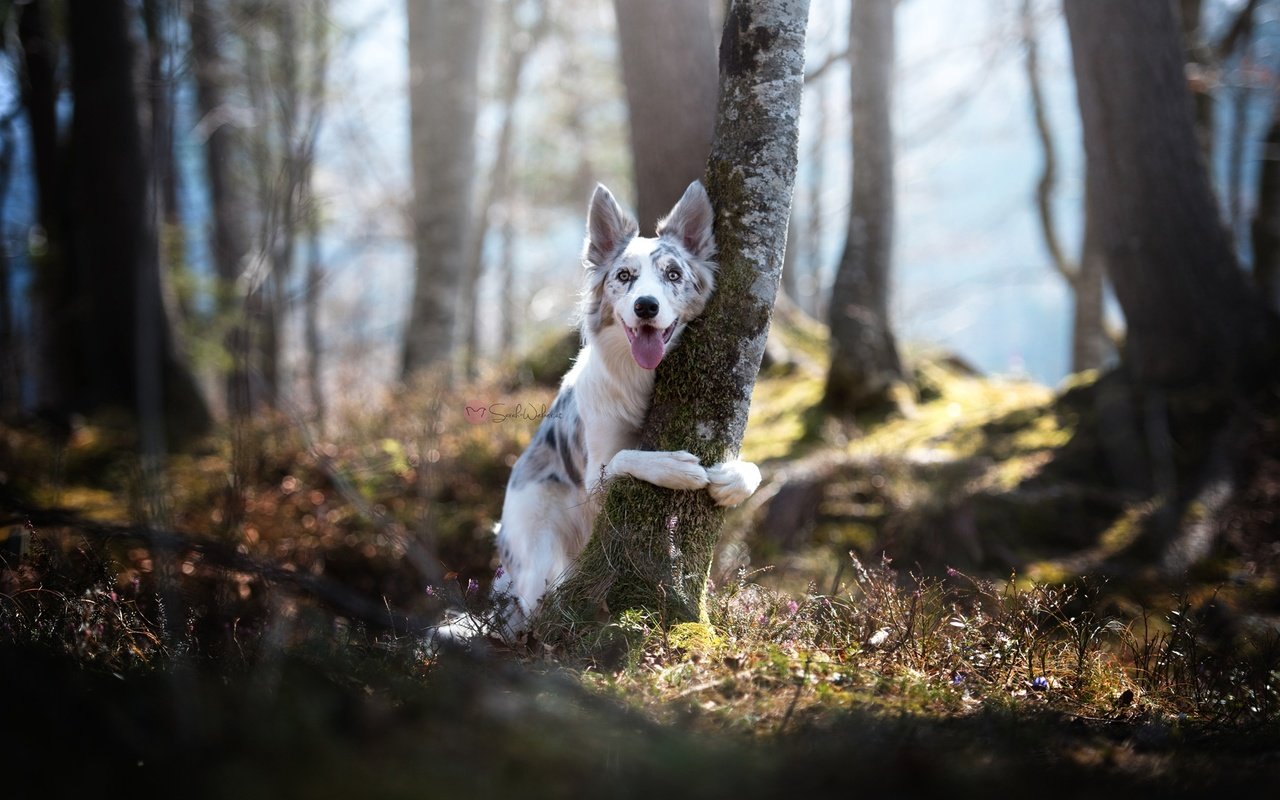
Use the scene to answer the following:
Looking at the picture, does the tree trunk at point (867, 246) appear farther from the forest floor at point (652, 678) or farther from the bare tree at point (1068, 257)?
the bare tree at point (1068, 257)

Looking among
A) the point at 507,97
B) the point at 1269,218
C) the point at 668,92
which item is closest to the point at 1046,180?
the point at 1269,218

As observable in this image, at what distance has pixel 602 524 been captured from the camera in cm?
404

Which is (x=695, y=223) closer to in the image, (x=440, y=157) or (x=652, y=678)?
(x=652, y=678)

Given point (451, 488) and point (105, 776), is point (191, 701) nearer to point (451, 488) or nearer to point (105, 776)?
point (105, 776)

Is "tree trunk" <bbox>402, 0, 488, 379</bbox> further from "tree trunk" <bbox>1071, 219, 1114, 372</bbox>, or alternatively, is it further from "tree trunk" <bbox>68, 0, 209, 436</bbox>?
"tree trunk" <bbox>1071, 219, 1114, 372</bbox>

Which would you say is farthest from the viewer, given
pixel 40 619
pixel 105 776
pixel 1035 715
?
pixel 40 619

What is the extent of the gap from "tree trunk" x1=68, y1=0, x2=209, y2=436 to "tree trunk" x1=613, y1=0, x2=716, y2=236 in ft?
23.1

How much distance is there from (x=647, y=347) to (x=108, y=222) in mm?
9091

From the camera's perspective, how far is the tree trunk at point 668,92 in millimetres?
5770

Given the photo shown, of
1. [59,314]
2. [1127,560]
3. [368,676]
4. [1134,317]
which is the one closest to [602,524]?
[368,676]

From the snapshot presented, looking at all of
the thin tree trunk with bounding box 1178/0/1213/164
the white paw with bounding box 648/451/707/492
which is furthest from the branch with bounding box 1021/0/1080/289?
the white paw with bounding box 648/451/707/492

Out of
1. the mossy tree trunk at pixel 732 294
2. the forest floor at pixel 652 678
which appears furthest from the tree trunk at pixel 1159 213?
the mossy tree trunk at pixel 732 294

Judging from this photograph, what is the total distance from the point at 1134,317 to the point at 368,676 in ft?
24.9

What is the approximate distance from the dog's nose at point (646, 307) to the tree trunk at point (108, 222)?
806 centimetres
